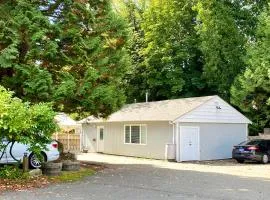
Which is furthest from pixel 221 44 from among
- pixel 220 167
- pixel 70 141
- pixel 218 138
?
pixel 220 167

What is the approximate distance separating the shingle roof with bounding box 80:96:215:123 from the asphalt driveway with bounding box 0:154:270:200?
1007cm

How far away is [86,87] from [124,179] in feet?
14.0

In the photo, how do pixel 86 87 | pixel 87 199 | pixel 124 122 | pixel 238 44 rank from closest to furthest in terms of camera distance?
pixel 87 199, pixel 86 87, pixel 124 122, pixel 238 44

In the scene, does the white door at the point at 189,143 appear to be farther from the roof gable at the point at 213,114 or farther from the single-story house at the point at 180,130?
the roof gable at the point at 213,114

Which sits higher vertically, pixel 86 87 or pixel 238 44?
pixel 238 44

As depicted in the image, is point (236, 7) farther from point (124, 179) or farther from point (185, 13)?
point (124, 179)

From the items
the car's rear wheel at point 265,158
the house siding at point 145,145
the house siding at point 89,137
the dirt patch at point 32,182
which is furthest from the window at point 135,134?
the dirt patch at point 32,182

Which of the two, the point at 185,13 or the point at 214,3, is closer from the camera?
the point at 214,3

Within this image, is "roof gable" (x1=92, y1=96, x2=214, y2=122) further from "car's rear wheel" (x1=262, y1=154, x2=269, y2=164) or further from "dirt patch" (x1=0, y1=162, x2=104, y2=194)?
"dirt patch" (x1=0, y1=162, x2=104, y2=194)

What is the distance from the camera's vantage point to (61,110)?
69.2 ft

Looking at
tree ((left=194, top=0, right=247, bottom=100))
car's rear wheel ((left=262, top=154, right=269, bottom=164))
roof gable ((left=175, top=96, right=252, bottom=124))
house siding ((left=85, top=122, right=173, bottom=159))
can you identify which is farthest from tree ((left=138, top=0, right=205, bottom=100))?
car's rear wheel ((left=262, top=154, right=269, bottom=164))

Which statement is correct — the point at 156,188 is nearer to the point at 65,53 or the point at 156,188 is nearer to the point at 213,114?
the point at 65,53

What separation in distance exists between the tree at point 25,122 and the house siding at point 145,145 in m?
13.3

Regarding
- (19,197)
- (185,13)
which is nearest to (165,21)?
(185,13)
